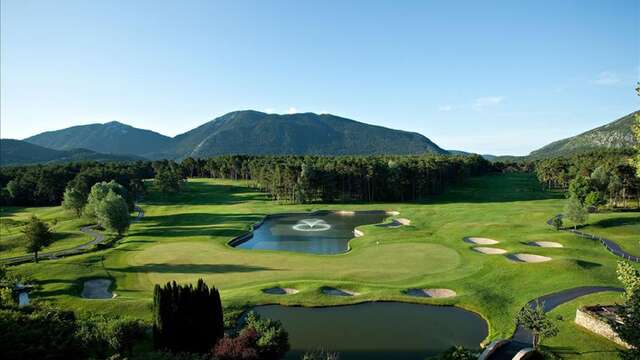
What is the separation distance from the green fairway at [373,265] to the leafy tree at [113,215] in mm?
4510

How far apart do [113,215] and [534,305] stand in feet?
240

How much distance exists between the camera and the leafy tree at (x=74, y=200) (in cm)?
9865

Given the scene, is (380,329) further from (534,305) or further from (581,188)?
(581,188)

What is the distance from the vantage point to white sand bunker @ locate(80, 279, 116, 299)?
143ft

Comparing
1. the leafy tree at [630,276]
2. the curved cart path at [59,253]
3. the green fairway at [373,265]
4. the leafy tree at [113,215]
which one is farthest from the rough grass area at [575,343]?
the leafy tree at [113,215]

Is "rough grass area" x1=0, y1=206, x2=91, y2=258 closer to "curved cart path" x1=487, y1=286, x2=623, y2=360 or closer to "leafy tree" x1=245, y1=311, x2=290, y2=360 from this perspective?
"leafy tree" x1=245, y1=311, x2=290, y2=360

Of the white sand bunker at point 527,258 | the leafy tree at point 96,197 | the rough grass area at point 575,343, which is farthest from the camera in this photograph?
the leafy tree at point 96,197

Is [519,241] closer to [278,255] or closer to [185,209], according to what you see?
[278,255]

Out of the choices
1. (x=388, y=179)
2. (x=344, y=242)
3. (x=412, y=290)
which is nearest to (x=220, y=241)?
(x=344, y=242)

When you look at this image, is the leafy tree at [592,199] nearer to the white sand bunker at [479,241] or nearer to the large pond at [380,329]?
the white sand bunker at [479,241]

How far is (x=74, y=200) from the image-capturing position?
98.8m

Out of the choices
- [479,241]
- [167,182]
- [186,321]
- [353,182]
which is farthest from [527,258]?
[167,182]

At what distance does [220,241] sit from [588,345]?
57424 mm

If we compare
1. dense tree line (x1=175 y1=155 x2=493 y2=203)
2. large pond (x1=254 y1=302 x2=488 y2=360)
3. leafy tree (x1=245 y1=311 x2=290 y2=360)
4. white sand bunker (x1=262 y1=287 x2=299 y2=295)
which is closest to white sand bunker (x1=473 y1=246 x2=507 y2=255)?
large pond (x1=254 y1=302 x2=488 y2=360)
